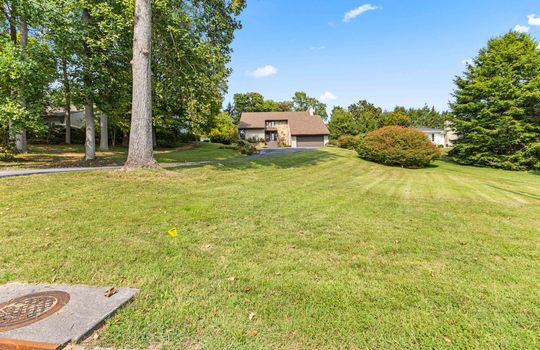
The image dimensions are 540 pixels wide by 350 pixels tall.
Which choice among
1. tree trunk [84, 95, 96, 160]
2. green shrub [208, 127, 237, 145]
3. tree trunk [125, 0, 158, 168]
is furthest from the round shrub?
green shrub [208, 127, 237, 145]

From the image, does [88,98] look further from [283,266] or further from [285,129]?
[285,129]

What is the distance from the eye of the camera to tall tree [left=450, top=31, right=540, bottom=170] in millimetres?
22328

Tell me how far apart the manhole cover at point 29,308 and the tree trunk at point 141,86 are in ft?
24.4

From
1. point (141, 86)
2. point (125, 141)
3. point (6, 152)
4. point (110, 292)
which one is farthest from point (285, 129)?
point (110, 292)

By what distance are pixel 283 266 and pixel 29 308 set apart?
2.72 metres

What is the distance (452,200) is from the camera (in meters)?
8.77

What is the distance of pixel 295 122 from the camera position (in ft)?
159

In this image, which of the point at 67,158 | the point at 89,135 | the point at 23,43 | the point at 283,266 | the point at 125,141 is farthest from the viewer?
the point at 125,141

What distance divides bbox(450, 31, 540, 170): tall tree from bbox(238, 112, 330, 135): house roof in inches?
864

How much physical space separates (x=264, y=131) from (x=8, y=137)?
37141 mm

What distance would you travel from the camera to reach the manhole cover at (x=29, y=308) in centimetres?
249

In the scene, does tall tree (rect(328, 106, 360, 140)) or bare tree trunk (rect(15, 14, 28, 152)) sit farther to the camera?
tall tree (rect(328, 106, 360, 140))

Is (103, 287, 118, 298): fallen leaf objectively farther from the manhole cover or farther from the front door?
the front door

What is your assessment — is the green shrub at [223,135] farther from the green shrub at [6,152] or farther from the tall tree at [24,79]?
the tall tree at [24,79]
